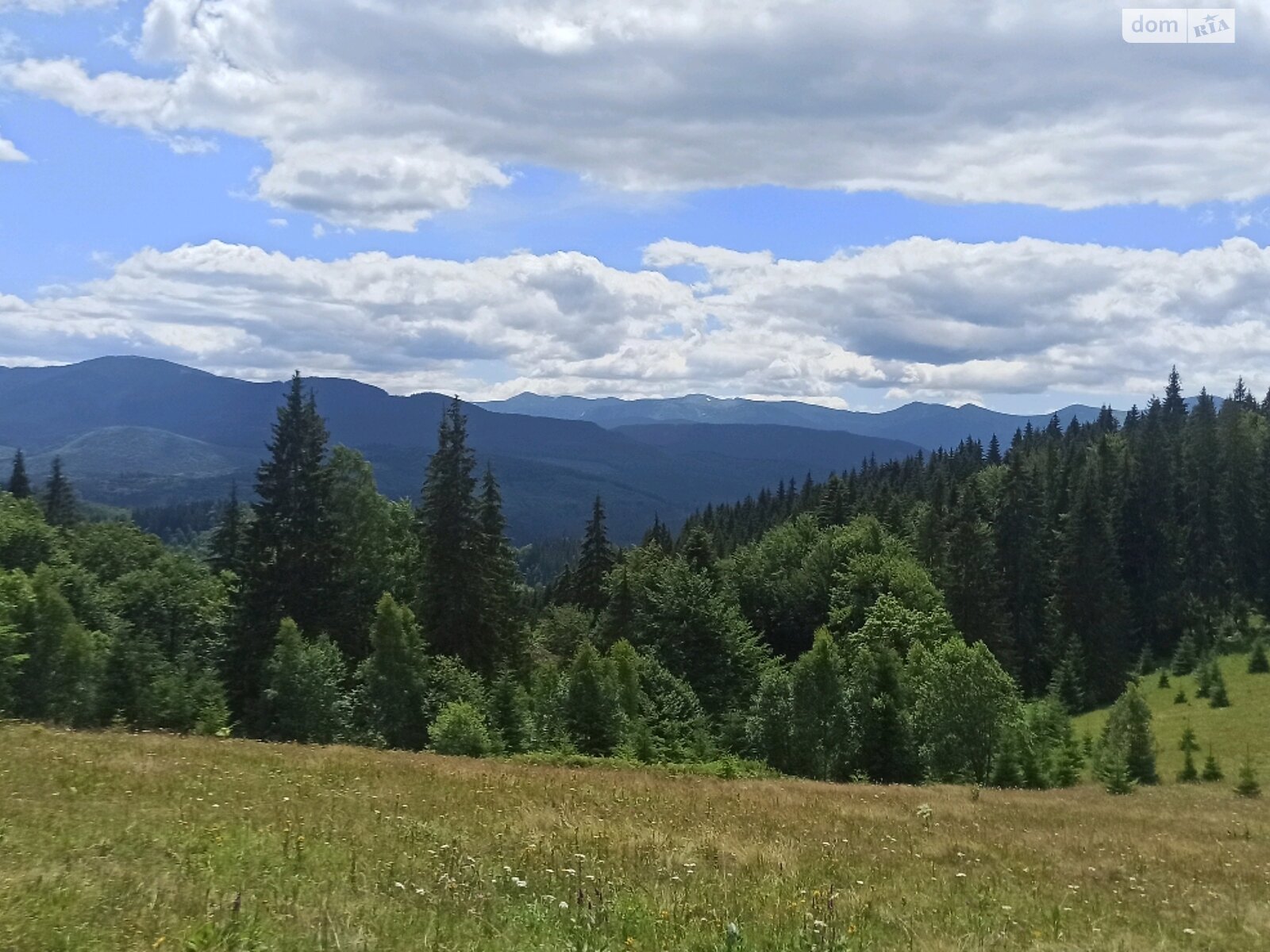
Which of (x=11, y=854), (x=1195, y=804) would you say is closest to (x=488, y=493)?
(x=1195, y=804)

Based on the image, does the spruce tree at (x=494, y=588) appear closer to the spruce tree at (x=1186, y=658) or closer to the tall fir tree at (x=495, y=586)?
the tall fir tree at (x=495, y=586)

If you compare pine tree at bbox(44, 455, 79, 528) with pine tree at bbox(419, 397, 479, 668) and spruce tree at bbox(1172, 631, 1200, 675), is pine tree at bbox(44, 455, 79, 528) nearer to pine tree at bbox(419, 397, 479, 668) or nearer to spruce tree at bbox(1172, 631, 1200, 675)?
pine tree at bbox(419, 397, 479, 668)

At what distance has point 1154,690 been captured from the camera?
68.9m

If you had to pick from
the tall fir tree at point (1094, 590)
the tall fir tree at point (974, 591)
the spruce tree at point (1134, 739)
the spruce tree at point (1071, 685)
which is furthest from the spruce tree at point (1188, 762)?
the tall fir tree at point (1094, 590)

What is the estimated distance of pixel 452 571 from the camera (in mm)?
52406

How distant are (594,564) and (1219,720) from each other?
Answer: 43623 millimetres

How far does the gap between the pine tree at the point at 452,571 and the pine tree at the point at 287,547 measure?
15.6 ft

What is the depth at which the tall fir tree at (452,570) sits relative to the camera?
170ft

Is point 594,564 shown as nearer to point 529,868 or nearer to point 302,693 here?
point 302,693

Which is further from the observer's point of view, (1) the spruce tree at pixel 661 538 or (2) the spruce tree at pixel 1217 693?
(1) the spruce tree at pixel 661 538

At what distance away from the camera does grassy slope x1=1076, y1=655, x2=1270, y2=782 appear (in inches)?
1827

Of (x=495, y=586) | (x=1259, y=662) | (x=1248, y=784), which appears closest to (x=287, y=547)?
(x=495, y=586)

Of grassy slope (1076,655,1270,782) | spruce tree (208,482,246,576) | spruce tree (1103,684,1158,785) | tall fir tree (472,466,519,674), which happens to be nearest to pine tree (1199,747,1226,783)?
grassy slope (1076,655,1270,782)

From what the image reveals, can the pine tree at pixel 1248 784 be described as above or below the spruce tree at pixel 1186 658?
above
